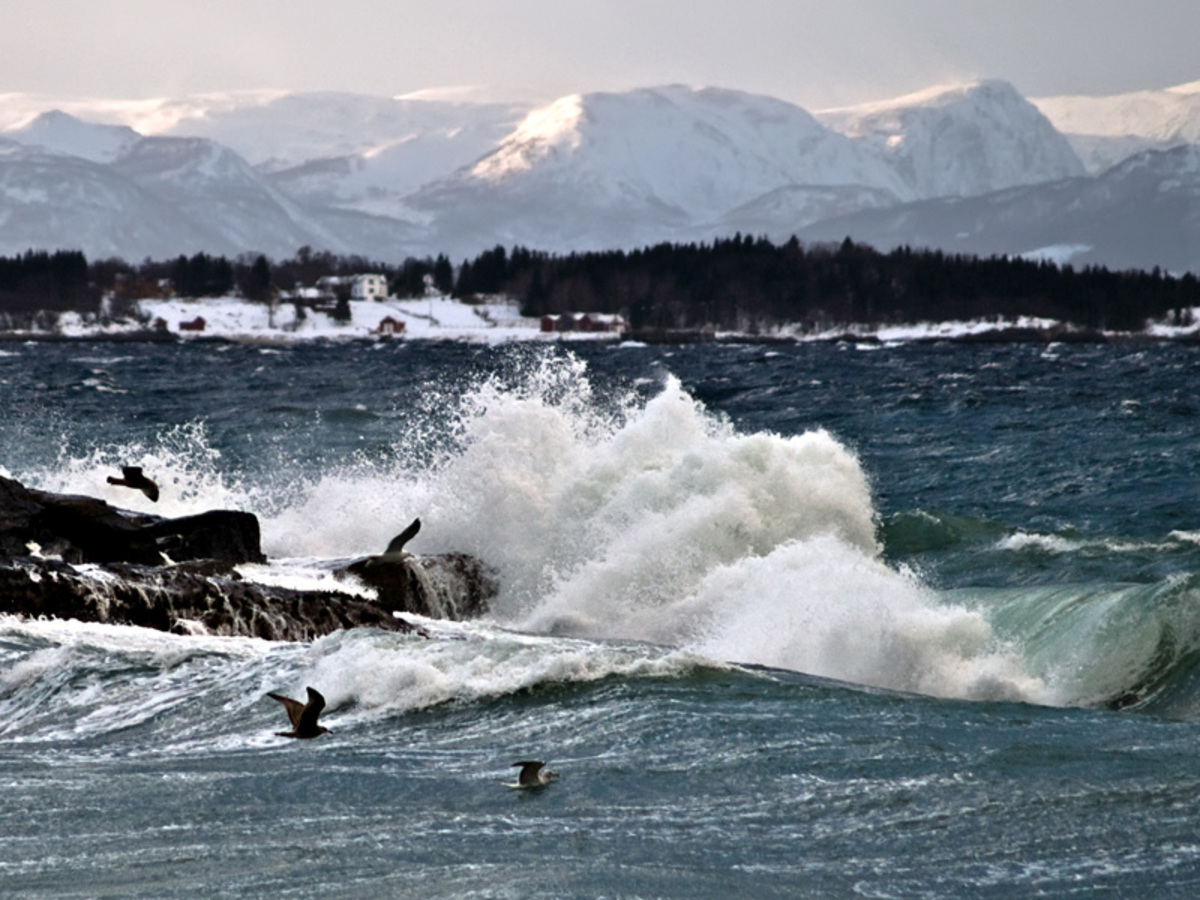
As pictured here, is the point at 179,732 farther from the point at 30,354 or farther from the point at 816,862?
the point at 30,354

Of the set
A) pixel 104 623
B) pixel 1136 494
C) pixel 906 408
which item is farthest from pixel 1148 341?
pixel 104 623

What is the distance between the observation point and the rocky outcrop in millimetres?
13977

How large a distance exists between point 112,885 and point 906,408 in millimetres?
41284

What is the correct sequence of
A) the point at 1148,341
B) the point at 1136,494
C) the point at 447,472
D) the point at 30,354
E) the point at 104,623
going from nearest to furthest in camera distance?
the point at 104,623, the point at 447,472, the point at 1136,494, the point at 30,354, the point at 1148,341

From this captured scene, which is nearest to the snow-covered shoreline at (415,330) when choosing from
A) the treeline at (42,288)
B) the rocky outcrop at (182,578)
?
the treeline at (42,288)

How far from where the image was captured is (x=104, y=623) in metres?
13.8

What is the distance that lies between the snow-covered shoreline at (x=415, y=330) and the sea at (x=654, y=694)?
132 metres

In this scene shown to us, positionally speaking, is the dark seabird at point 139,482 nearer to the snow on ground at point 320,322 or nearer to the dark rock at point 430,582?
the dark rock at point 430,582

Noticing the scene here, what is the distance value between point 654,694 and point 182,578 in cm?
475

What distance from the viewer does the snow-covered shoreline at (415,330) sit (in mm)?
161375

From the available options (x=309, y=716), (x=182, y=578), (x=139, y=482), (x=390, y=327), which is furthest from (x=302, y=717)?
(x=390, y=327)

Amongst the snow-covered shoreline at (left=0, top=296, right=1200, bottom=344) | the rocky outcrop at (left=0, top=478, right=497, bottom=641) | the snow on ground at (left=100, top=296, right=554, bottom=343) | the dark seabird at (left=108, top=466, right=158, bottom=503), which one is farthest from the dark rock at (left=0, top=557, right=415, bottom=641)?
the snow on ground at (left=100, top=296, right=554, bottom=343)

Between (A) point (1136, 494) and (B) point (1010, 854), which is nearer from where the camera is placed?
(B) point (1010, 854)

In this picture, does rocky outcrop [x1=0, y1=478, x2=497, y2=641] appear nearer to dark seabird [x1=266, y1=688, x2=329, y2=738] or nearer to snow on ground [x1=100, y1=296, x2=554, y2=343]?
dark seabird [x1=266, y1=688, x2=329, y2=738]
